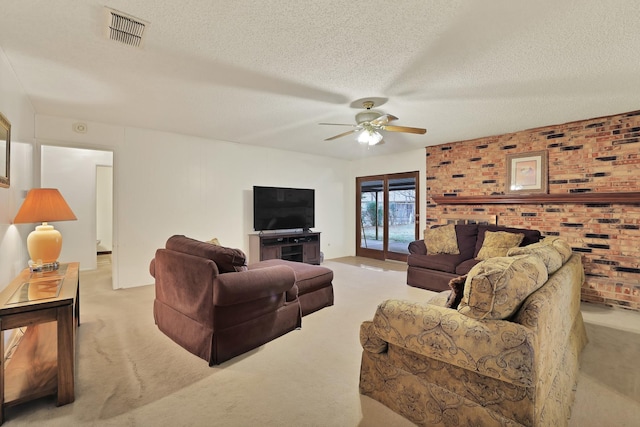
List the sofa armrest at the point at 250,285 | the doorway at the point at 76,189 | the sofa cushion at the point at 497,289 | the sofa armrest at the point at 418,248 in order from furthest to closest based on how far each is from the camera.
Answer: the doorway at the point at 76,189 < the sofa armrest at the point at 418,248 < the sofa armrest at the point at 250,285 < the sofa cushion at the point at 497,289

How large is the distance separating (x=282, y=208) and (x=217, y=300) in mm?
3602

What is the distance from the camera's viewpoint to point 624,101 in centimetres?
318

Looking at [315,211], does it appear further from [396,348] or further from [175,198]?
[396,348]

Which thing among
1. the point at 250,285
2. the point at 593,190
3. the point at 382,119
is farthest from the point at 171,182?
the point at 593,190

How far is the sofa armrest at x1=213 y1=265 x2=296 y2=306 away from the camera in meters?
2.13

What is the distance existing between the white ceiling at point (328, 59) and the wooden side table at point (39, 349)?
5.78ft

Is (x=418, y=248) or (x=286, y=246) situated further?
(x=286, y=246)

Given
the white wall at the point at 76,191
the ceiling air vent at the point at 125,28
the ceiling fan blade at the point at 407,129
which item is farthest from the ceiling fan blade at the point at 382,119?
the white wall at the point at 76,191

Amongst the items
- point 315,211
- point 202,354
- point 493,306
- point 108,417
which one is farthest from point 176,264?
point 315,211

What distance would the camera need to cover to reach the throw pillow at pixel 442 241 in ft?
14.7

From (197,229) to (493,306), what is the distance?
14.8 feet

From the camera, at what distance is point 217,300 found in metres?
2.12

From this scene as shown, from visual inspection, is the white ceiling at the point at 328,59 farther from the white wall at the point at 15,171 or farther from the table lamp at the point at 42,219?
the table lamp at the point at 42,219

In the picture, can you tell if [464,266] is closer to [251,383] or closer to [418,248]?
[418,248]
